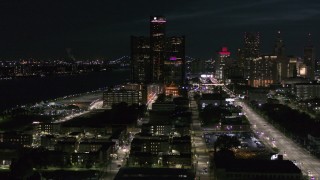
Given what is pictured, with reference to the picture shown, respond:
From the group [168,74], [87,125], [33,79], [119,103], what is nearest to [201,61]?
[33,79]

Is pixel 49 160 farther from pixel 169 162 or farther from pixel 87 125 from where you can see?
pixel 87 125

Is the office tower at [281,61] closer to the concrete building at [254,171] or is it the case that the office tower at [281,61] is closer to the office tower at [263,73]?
the office tower at [263,73]

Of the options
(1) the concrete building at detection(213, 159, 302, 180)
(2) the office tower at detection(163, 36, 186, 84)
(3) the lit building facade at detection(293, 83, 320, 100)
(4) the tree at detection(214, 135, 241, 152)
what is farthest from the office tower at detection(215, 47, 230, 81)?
(1) the concrete building at detection(213, 159, 302, 180)

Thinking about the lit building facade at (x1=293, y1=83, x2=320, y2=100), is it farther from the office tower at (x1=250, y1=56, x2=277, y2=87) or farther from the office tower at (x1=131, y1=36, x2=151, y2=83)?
the office tower at (x1=131, y1=36, x2=151, y2=83)

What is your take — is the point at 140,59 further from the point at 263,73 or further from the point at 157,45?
the point at 263,73

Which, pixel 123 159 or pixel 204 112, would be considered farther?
pixel 204 112
